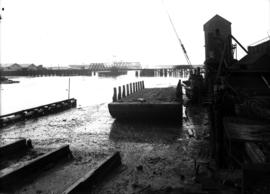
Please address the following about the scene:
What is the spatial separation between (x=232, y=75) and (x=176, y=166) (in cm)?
448

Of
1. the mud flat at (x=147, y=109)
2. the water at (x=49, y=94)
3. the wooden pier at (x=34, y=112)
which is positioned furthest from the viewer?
the water at (x=49, y=94)

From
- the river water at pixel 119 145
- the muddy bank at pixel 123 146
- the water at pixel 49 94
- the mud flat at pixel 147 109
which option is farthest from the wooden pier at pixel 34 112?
the mud flat at pixel 147 109

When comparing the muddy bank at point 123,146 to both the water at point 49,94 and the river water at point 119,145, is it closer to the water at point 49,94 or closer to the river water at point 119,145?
the river water at point 119,145

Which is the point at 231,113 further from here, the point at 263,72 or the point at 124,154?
the point at 124,154

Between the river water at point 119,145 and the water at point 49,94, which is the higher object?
the water at point 49,94

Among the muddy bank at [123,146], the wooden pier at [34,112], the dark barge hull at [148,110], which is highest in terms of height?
the dark barge hull at [148,110]

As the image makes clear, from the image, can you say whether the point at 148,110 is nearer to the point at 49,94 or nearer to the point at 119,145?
the point at 119,145

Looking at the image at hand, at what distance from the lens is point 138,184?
636cm

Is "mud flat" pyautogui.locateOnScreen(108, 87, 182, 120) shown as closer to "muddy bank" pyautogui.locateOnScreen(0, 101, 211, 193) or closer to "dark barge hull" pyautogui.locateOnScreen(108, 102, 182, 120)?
"dark barge hull" pyautogui.locateOnScreen(108, 102, 182, 120)

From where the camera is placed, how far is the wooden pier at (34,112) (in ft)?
46.7

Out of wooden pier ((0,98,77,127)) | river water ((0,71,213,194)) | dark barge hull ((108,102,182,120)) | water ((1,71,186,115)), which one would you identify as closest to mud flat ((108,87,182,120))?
dark barge hull ((108,102,182,120))

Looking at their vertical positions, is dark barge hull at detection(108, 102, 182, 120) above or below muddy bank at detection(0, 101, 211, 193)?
above

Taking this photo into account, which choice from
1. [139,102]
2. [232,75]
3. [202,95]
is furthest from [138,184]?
[202,95]

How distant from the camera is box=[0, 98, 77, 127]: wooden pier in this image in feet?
46.7
